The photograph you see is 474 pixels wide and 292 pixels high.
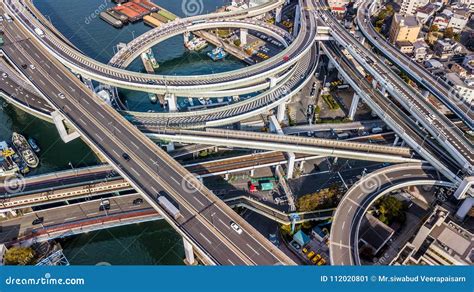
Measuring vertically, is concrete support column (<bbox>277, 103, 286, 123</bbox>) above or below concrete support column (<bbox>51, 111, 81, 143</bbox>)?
above

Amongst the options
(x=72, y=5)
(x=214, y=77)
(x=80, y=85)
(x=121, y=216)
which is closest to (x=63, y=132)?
(x=80, y=85)

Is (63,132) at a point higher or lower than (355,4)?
lower

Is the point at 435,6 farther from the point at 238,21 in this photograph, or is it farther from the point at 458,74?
the point at 238,21

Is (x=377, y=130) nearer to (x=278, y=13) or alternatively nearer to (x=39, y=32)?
(x=278, y=13)

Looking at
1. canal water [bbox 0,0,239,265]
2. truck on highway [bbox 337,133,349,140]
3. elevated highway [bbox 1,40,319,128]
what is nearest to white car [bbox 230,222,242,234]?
canal water [bbox 0,0,239,265]

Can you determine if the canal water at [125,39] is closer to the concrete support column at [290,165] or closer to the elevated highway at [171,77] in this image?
the elevated highway at [171,77]

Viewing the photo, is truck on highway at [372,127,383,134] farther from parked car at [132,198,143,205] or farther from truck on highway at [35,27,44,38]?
truck on highway at [35,27,44,38]
